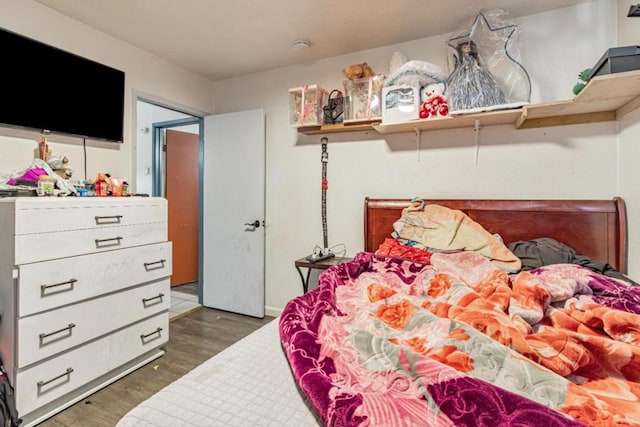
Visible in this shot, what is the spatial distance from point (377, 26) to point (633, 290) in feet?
7.01

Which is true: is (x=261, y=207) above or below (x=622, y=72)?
below

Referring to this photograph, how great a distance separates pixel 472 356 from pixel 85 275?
6.65ft

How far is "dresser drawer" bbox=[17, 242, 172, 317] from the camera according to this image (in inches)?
61.6

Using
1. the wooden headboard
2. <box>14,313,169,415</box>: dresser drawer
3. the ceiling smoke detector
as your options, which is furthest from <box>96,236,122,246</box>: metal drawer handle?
the wooden headboard

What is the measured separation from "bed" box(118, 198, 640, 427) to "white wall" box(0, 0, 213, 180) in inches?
81.5

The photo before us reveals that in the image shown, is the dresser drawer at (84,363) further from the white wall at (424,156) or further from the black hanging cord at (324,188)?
the black hanging cord at (324,188)

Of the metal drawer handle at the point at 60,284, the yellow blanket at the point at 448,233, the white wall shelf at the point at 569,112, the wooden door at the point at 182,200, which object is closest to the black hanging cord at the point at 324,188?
the white wall shelf at the point at 569,112

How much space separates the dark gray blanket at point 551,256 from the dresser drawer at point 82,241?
2.40 meters

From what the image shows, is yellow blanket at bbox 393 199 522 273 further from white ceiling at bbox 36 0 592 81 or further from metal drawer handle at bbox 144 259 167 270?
metal drawer handle at bbox 144 259 167 270

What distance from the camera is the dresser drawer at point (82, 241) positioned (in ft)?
5.10

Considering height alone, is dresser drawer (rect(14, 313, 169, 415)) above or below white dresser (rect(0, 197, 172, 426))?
below

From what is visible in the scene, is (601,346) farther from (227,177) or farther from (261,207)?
(227,177)

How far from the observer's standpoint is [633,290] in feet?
4.11

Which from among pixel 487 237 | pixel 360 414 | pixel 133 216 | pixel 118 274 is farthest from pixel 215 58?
pixel 360 414
